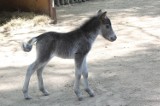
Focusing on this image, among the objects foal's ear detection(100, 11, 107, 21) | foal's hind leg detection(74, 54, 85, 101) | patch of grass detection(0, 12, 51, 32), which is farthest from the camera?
patch of grass detection(0, 12, 51, 32)

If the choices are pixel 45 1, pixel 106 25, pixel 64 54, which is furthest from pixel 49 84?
pixel 45 1

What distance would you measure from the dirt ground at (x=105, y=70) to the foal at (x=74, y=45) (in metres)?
0.27

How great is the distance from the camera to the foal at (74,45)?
486 cm

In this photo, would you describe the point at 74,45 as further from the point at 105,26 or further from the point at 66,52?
the point at 105,26

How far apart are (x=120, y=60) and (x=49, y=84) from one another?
1546mm

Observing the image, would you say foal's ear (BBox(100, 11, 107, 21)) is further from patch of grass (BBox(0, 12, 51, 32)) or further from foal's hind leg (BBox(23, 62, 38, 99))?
patch of grass (BBox(0, 12, 51, 32))

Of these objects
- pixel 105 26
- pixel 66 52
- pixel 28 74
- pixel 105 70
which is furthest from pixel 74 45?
pixel 105 70

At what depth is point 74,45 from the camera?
491 cm

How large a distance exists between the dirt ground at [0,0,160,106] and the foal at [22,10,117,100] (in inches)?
10.5

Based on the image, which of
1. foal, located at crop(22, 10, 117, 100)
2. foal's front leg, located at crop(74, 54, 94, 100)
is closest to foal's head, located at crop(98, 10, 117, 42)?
foal, located at crop(22, 10, 117, 100)

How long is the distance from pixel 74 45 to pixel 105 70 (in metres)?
1.38

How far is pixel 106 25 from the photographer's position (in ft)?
16.4

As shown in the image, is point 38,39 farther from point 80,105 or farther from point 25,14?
point 25,14

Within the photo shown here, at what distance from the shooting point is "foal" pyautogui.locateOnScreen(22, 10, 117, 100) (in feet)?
15.9
